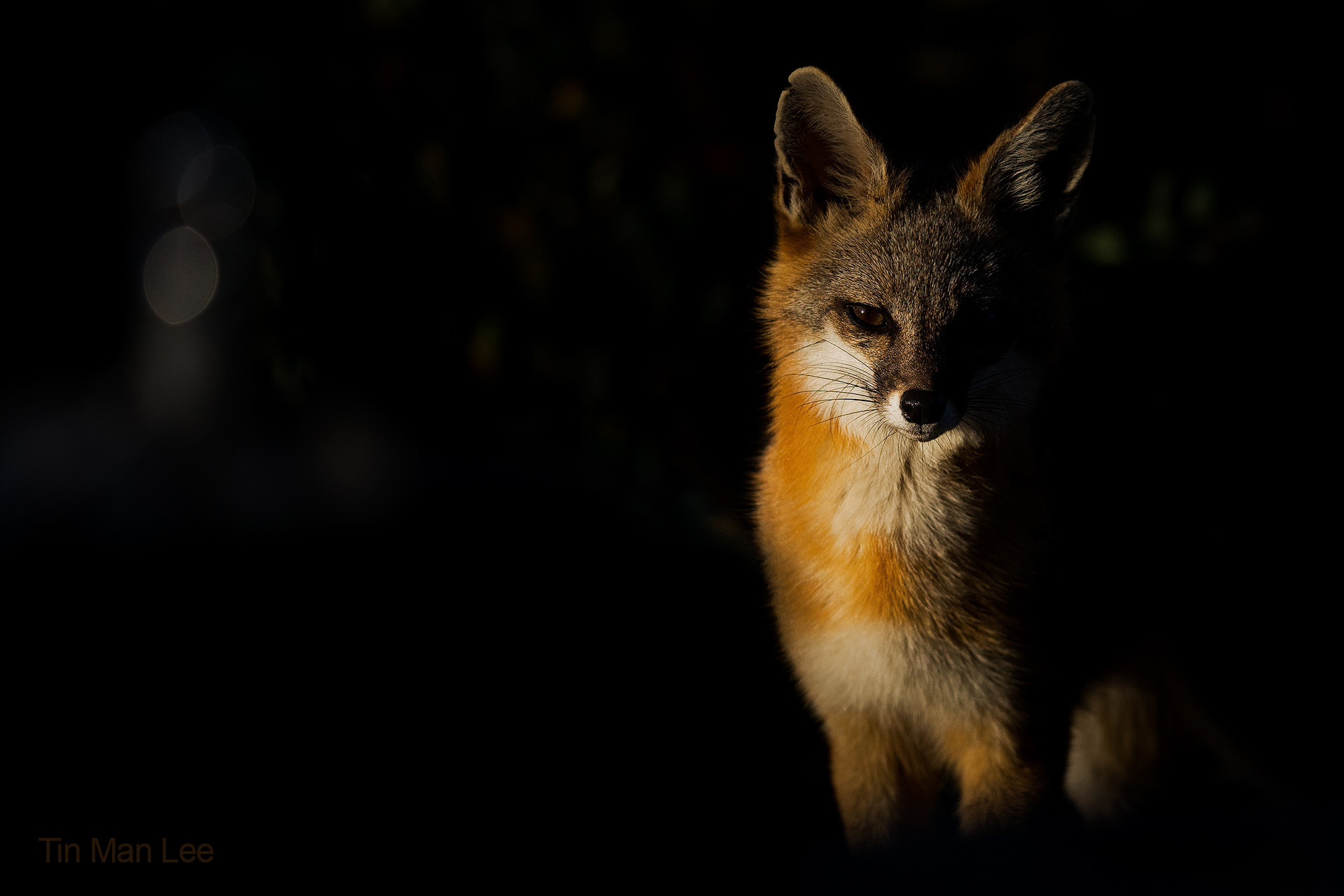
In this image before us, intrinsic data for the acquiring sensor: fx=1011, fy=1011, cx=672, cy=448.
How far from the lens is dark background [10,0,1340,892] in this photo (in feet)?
4.71

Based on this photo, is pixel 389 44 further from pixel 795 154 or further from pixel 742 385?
pixel 795 154

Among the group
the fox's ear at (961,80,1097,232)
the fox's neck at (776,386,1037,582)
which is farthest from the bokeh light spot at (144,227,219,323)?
the fox's ear at (961,80,1097,232)

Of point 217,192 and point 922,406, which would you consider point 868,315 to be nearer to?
point 922,406

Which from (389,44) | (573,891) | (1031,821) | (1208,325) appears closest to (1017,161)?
(1208,325)

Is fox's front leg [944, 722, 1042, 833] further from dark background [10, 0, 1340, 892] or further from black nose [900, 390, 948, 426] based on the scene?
black nose [900, 390, 948, 426]

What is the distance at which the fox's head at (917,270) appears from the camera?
4.08 feet

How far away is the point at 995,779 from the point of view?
143cm

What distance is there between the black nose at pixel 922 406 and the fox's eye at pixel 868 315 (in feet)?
0.53

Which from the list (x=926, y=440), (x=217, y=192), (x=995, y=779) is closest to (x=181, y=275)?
(x=217, y=192)

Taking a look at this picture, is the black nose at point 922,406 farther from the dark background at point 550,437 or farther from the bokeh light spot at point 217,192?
the bokeh light spot at point 217,192

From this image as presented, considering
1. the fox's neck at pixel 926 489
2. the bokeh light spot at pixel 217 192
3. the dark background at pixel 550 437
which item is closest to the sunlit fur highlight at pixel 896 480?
the fox's neck at pixel 926 489

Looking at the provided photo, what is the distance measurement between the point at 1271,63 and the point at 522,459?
183 cm

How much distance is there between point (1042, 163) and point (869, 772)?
920 mm

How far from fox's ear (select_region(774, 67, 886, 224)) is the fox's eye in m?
0.18
